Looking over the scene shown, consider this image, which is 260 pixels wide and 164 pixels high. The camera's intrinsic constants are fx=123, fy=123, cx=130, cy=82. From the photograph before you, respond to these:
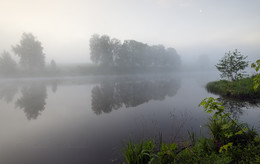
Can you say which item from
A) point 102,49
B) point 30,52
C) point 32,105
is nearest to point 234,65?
point 32,105

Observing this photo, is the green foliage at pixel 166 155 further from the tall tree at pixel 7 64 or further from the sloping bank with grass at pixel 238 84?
the tall tree at pixel 7 64

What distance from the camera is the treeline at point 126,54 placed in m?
65.4

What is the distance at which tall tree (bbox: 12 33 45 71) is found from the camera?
52.7 meters

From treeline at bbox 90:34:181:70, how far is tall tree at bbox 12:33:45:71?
2277cm

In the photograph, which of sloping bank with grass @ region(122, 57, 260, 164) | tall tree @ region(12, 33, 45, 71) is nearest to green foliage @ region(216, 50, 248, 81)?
sloping bank with grass @ region(122, 57, 260, 164)

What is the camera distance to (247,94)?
12.7 meters

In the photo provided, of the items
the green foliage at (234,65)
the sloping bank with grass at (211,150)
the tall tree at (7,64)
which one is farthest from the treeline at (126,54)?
the sloping bank with grass at (211,150)

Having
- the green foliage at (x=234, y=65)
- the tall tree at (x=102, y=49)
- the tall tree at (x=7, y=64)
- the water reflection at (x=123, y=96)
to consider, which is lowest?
the water reflection at (x=123, y=96)

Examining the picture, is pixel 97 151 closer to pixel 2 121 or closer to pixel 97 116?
pixel 97 116

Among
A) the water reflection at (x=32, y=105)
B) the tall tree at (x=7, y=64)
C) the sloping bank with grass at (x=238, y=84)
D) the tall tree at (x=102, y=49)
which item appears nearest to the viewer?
the water reflection at (x=32, y=105)

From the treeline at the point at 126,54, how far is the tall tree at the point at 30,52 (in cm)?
2277

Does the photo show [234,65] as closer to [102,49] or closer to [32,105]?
[32,105]

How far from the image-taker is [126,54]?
239ft

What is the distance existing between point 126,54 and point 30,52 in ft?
149
